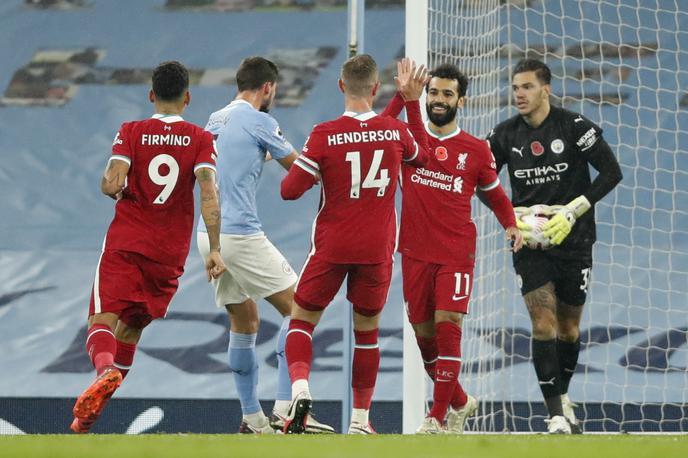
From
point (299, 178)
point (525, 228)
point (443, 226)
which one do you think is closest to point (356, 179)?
point (299, 178)

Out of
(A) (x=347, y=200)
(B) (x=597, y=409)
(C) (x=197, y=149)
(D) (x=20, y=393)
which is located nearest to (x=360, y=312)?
(A) (x=347, y=200)

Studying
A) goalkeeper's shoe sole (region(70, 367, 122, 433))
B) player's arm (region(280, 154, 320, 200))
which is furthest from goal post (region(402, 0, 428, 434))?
goalkeeper's shoe sole (region(70, 367, 122, 433))

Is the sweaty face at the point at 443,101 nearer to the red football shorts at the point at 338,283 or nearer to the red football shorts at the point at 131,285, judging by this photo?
the red football shorts at the point at 338,283

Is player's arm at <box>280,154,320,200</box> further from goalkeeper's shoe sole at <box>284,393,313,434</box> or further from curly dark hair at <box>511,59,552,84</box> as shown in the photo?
curly dark hair at <box>511,59,552,84</box>

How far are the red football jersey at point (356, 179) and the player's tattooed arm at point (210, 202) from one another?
410mm

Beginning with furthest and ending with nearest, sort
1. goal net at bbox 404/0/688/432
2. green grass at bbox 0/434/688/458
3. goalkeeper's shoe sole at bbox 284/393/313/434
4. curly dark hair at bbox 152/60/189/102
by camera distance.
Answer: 1. goal net at bbox 404/0/688/432
2. curly dark hair at bbox 152/60/189/102
3. goalkeeper's shoe sole at bbox 284/393/313/434
4. green grass at bbox 0/434/688/458

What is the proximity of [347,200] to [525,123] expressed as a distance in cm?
157

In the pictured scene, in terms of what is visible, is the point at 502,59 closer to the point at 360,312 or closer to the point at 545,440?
the point at 360,312

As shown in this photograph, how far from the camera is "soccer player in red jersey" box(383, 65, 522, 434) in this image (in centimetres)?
622

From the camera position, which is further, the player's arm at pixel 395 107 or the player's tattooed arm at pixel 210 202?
the player's arm at pixel 395 107

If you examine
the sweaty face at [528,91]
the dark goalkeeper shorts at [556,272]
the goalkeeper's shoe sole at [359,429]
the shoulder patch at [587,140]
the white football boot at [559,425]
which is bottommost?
the goalkeeper's shoe sole at [359,429]

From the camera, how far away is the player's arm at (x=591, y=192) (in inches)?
254

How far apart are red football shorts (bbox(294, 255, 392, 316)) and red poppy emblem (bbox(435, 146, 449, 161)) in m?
0.77

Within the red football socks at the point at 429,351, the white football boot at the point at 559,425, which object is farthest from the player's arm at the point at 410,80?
the white football boot at the point at 559,425
